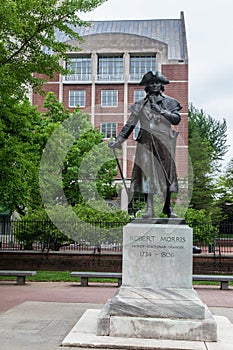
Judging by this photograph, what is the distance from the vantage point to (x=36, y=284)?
16.6m

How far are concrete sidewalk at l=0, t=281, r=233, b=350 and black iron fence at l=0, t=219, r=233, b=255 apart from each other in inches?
201

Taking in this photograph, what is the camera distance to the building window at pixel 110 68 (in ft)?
150

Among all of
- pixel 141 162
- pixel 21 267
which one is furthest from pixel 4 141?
pixel 141 162

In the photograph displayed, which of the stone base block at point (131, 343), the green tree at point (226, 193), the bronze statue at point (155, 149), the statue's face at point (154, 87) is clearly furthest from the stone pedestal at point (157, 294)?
the green tree at point (226, 193)

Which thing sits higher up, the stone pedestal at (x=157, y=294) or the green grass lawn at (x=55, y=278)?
the stone pedestal at (x=157, y=294)

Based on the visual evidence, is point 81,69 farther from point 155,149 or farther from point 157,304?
point 157,304

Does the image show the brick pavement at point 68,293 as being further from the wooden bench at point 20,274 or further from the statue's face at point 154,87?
the statue's face at point 154,87

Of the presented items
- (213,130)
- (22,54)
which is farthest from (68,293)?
(213,130)

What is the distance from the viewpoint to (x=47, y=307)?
1100 cm

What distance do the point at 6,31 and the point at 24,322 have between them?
9325 millimetres

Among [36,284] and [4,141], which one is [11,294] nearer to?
[36,284]

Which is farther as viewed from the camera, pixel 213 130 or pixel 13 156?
pixel 213 130

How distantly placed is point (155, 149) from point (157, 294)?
8.95 ft

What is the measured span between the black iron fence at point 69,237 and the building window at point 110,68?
25606mm
